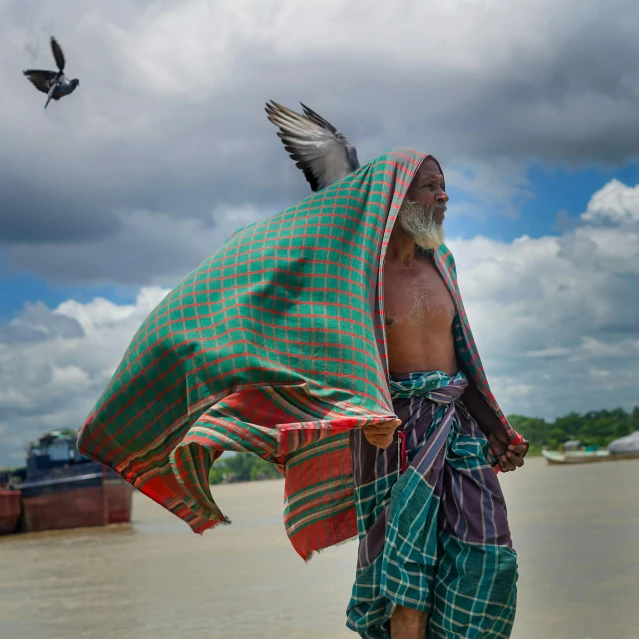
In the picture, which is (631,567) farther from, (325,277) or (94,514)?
(94,514)

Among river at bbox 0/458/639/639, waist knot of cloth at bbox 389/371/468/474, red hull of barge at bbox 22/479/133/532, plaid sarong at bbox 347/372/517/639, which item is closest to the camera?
plaid sarong at bbox 347/372/517/639

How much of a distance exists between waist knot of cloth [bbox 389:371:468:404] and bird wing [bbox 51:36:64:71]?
6.50m

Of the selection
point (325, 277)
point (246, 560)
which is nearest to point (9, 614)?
point (246, 560)

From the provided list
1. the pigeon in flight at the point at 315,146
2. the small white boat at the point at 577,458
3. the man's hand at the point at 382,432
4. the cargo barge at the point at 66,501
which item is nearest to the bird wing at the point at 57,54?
the pigeon in flight at the point at 315,146

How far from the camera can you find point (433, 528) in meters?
3.97

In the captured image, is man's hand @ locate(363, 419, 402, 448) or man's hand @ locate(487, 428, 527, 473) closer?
man's hand @ locate(363, 419, 402, 448)

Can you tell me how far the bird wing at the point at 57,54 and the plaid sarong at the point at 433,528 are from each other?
6572mm

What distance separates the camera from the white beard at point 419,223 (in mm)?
4281

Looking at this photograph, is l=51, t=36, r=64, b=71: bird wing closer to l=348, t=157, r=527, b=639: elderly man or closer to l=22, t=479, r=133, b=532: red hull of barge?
l=348, t=157, r=527, b=639: elderly man

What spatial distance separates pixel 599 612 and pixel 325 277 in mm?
3997

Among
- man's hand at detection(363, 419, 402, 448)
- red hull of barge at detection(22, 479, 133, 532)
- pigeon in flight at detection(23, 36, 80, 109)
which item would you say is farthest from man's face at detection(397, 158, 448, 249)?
red hull of barge at detection(22, 479, 133, 532)

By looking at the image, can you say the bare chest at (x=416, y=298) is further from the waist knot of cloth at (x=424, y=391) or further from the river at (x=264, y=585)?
the river at (x=264, y=585)

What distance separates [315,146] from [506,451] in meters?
2.60

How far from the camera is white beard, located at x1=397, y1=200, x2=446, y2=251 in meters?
4.28
